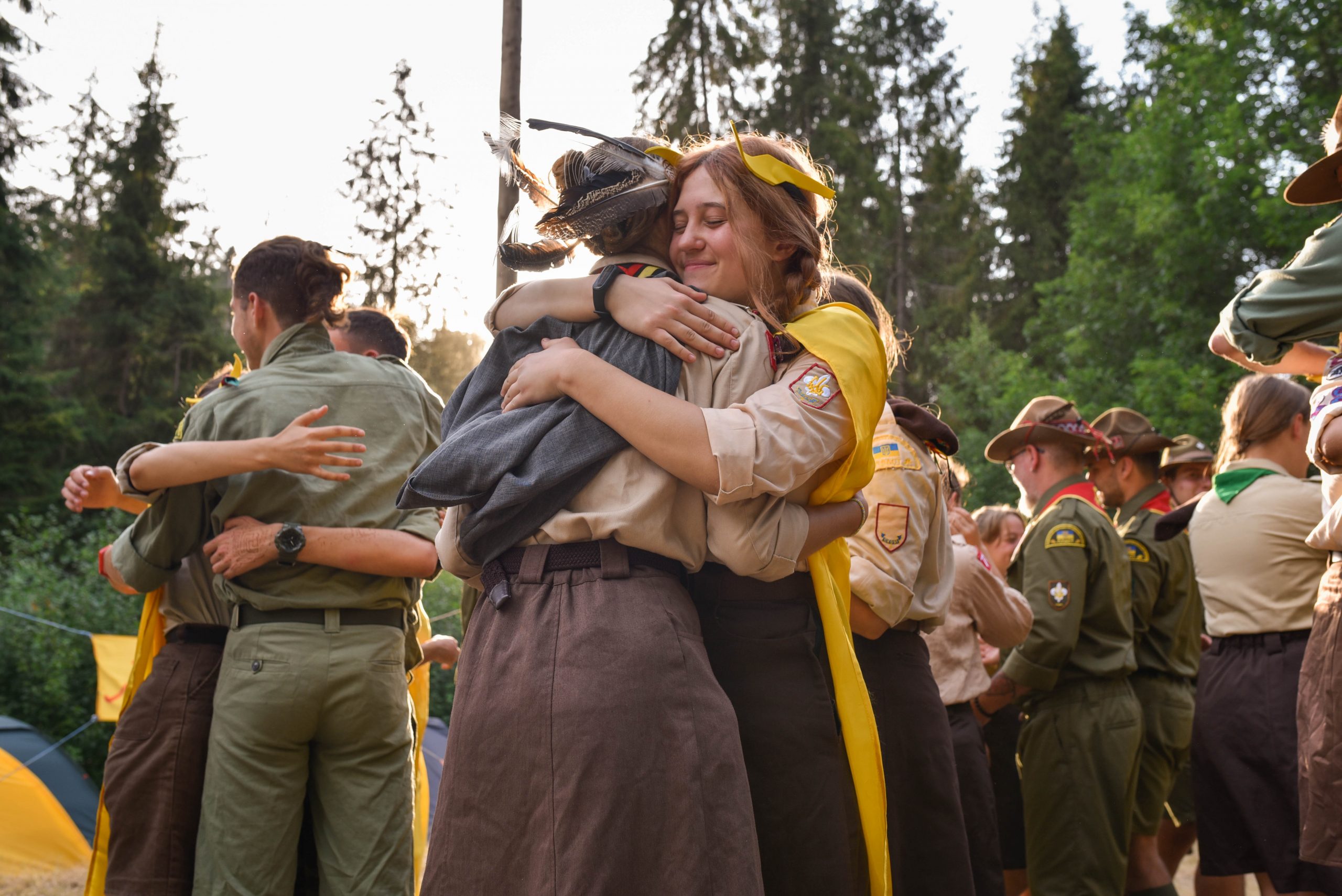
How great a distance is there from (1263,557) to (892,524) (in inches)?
76.3

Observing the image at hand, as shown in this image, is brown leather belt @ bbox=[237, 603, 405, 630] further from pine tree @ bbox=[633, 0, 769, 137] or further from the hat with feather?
pine tree @ bbox=[633, 0, 769, 137]

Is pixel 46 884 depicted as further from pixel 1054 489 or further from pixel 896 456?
pixel 1054 489

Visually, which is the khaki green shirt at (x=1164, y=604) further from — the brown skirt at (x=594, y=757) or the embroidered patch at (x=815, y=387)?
the brown skirt at (x=594, y=757)

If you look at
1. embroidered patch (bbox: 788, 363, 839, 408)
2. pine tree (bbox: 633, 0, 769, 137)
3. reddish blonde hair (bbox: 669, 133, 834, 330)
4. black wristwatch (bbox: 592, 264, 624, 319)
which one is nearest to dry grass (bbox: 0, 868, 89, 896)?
black wristwatch (bbox: 592, 264, 624, 319)

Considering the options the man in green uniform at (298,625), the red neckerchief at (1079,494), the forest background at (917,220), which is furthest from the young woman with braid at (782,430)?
the forest background at (917,220)

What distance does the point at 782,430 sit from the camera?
1.99m

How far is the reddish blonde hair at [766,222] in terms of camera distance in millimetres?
2268

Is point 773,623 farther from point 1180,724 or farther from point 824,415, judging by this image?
point 1180,724

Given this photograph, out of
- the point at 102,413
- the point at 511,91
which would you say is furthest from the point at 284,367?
the point at 102,413

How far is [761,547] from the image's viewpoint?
2.05 metres

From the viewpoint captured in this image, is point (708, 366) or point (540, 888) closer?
point (540, 888)

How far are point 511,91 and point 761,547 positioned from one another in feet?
15.7

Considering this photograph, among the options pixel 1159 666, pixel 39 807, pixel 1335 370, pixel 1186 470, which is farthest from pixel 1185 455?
pixel 39 807

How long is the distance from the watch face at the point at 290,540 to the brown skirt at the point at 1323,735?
108 inches
